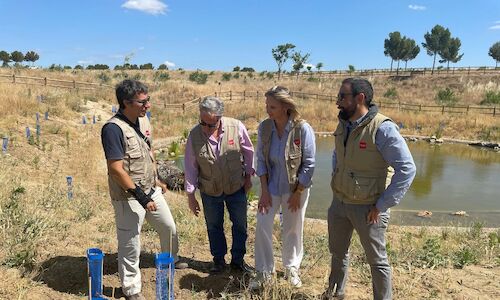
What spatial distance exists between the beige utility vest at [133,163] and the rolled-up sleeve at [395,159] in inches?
65.0

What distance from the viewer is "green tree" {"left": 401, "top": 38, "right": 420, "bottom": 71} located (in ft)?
210

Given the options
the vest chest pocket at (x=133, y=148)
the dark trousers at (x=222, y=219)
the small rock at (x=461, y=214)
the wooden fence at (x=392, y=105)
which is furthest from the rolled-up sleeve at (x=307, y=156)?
the wooden fence at (x=392, y=105)

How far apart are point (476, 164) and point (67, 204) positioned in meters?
13.6

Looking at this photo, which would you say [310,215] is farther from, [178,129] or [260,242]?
[178,129]

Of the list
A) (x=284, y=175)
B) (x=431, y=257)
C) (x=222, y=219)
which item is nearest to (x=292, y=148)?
(x=284, y=175)

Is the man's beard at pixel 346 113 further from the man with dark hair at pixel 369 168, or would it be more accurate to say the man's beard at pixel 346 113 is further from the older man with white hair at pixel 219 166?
the older man with white hair at pixel 219 166

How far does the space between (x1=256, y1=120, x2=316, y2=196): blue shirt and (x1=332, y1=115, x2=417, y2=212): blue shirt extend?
0.65m

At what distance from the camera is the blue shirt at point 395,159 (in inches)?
94.5

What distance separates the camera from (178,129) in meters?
16.9

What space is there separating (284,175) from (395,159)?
0.91 metres

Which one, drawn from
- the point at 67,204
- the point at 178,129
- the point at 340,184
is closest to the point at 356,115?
the point at 340,184

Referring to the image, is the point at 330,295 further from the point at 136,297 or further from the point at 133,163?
the point at 133,163

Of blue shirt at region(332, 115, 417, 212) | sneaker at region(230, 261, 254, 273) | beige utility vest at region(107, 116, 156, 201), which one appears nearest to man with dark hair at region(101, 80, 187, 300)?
beige utility vest at region(107, 116, 156, 201)

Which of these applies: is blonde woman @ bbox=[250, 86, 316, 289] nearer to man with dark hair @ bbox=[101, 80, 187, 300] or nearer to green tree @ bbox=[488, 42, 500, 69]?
man with dark hair @ bbox=[101, 80, 187, 300]
